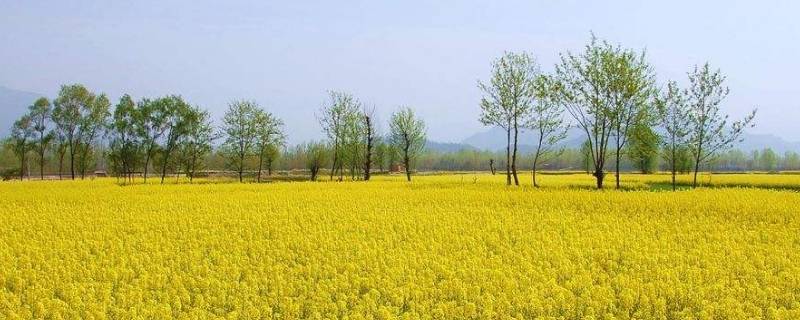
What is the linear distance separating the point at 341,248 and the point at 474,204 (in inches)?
417

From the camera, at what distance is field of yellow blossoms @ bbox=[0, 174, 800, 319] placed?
31.7 feet

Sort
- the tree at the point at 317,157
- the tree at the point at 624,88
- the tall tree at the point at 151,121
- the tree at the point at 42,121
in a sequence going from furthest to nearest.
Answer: the tree at the point at 317,157 → the tree at the point at 42,121 → the tall tree at the point at 151,121 → the tree at the point at 624,88

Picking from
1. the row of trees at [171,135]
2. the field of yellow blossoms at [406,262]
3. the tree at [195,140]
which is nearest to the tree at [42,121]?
the row of trees at [171,135]

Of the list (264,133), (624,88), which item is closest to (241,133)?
(264,133)

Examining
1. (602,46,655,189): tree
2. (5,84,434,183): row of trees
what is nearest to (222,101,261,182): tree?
(5,84,434,183): row of trees

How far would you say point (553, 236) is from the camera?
15.4 meters

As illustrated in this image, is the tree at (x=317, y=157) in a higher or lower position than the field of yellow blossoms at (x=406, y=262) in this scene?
higher

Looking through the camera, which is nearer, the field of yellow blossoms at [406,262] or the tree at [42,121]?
the field of yellow blossoms at [406,262]

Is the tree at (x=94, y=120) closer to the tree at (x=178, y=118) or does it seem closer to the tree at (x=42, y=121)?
the tree at (x=42, y=121)

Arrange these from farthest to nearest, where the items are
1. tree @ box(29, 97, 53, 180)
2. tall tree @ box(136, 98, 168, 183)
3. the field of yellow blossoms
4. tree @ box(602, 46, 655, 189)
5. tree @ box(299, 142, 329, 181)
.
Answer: tree @ box(299, 142, 329, 181), tree @ box(29, 97, 53, 180), tall tree @ box(136, 98, 168, 183), tree @ box(602, 46, 655, 189), the field of yellow blossoms

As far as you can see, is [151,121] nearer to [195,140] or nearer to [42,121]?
[195,140]

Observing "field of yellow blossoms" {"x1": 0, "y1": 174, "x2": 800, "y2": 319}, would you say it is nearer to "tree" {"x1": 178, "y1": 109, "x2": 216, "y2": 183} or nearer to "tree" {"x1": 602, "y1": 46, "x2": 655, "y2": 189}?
"tree" {"x1": 602, "y1": 46, "x2": 655, "y2": 189}

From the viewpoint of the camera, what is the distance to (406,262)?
1202 cm

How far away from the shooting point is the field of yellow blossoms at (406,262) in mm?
9648
